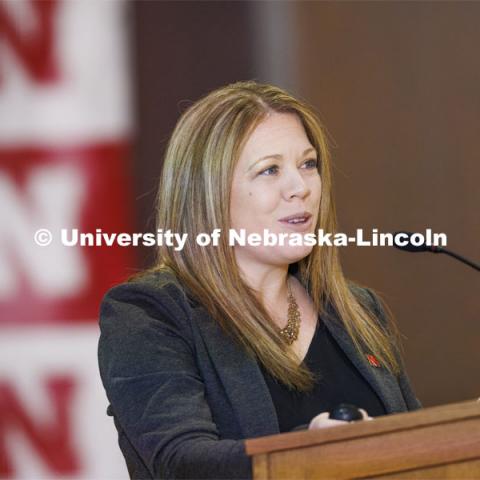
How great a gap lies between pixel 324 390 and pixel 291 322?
180 millimetres

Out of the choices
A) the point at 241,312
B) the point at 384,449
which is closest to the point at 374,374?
the point at 241,312

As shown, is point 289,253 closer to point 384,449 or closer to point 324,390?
point 324,390

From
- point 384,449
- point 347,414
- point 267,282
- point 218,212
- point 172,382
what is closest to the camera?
point 384,449

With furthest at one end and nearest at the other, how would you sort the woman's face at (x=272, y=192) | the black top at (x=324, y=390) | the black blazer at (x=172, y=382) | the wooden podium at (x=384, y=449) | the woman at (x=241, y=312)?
the woman's face at (x=272, y=192), the black top at (x=324, y=390), the woman at (x=241, y=312), the black blazer at (x=172, y=382), the wooden podium at (x=384, y=449)

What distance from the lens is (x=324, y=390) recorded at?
2.06 m

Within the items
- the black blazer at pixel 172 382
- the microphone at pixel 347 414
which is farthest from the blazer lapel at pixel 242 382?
the microphone at pixel 347 414

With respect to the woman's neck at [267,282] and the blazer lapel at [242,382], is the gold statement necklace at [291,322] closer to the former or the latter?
the woman's neck at [267,282]

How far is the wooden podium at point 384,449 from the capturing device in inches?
58.2

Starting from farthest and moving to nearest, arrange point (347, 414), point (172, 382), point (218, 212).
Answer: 1. point (218, 212)
2. point (172, 382)
3. point (347, 414)

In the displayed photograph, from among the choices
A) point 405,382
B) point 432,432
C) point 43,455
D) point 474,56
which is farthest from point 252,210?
point 474,56

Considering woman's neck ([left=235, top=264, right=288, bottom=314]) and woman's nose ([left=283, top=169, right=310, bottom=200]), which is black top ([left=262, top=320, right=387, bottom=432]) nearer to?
woman's neck ([left=235, top=264, right=288, bottom=314])

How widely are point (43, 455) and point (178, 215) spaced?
3.66 feet

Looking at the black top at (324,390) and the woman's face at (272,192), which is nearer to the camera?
the black top at (324,390)

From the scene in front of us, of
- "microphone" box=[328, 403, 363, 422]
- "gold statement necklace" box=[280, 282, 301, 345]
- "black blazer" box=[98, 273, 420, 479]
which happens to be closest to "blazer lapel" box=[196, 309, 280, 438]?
"black blazer" box=[98, 273, 420, 479]
